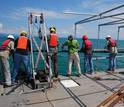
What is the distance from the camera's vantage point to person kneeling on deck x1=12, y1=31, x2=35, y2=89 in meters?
9.67

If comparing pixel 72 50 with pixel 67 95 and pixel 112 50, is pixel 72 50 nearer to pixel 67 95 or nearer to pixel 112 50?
pixel 112 50

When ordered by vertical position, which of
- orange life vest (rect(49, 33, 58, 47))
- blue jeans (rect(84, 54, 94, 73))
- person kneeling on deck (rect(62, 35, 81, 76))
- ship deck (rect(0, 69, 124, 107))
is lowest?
ship deck (rect(0, 69, 124, 107))

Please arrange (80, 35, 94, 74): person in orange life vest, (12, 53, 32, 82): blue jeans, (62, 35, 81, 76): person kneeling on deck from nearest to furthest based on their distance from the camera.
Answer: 1. (12, 53, 32, 82): blue jeans
2. (62, 35, 81, 76): person kneeling on deck
3. (80, 35, 94, 74): person in orange life vest

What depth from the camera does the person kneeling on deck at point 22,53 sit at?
31.7ft

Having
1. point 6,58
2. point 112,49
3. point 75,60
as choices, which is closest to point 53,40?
point 75,60

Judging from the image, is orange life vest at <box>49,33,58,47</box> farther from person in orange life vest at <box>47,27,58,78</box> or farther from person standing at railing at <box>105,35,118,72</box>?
person standing at railing at <box>105,35,118,72</box>

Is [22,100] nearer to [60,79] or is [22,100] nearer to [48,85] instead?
[48,85]

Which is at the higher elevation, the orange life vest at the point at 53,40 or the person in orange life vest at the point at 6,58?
the orange life vest at the point at 53,40

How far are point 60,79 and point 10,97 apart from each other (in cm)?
289

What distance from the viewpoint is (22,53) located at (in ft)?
32.2

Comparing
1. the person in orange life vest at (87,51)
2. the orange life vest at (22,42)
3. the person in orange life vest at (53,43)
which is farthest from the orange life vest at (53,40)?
the person in orange life vest at (87,51)

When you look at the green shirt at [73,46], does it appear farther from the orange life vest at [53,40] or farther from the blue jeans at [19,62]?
the blue jeans at [19,62]

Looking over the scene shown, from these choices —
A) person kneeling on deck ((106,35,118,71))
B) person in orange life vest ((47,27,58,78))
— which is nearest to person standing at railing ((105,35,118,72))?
person kneeling on deck ((106,35,118,71))

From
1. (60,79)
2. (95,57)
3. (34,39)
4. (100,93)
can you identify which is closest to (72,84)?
(60,79)
